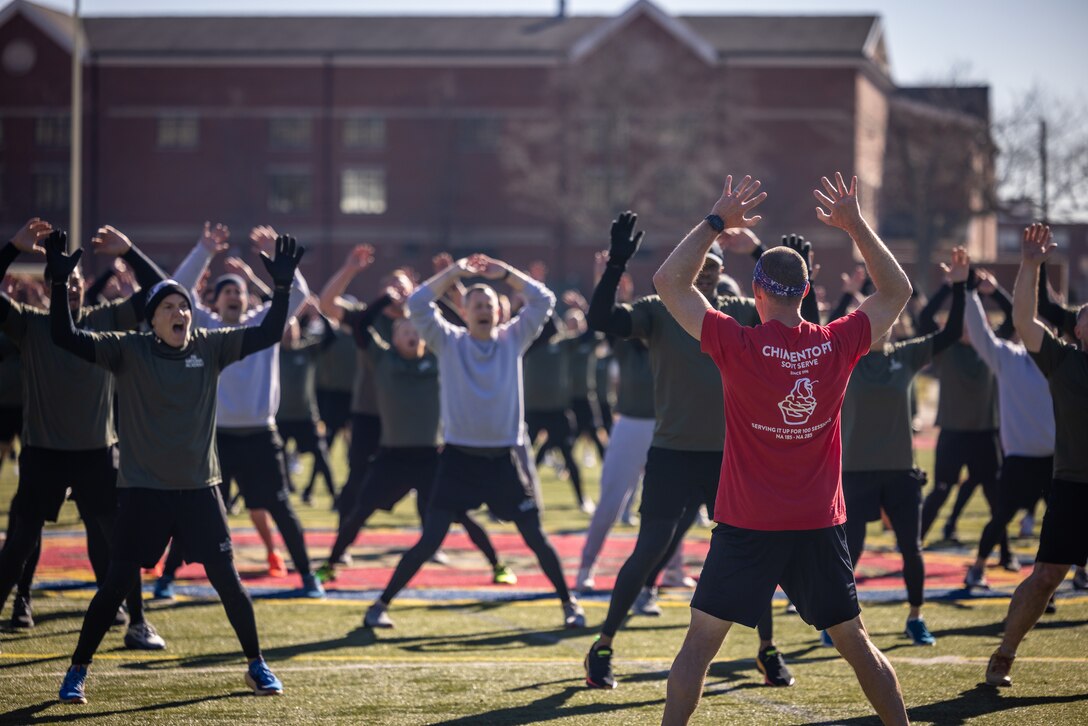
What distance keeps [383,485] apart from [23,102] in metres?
57.9

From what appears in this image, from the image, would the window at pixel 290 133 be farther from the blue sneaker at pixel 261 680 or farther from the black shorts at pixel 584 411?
the blue sneaker at pixel 261 680

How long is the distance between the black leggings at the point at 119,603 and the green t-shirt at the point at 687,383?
2.59m

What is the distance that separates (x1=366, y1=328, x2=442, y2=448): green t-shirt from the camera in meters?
10.9

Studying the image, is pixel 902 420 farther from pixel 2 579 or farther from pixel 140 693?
pixel 2 579

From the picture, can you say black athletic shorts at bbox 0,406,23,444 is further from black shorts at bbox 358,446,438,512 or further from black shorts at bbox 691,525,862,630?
black shorts at bbox 691,525,862,630

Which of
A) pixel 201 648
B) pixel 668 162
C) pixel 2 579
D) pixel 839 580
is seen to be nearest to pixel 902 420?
pixel 839 580

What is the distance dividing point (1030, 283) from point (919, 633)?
2.66m

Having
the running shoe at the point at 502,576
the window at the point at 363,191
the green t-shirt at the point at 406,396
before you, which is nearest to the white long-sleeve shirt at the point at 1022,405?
the running shoe at the point at 502,576

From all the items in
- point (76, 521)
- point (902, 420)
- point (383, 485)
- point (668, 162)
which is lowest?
point (76, 521)

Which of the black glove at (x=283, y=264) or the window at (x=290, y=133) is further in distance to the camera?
the window at (x=290, y=133)

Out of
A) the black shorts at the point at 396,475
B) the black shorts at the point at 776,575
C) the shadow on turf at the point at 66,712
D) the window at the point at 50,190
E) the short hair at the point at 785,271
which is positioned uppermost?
the window at the point at 50,190

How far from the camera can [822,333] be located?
5.79m

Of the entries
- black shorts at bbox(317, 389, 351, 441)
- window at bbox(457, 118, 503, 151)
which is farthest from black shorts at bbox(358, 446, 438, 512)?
window at bbox(457, 118, 503, 151)

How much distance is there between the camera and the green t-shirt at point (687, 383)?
7.96 metres
